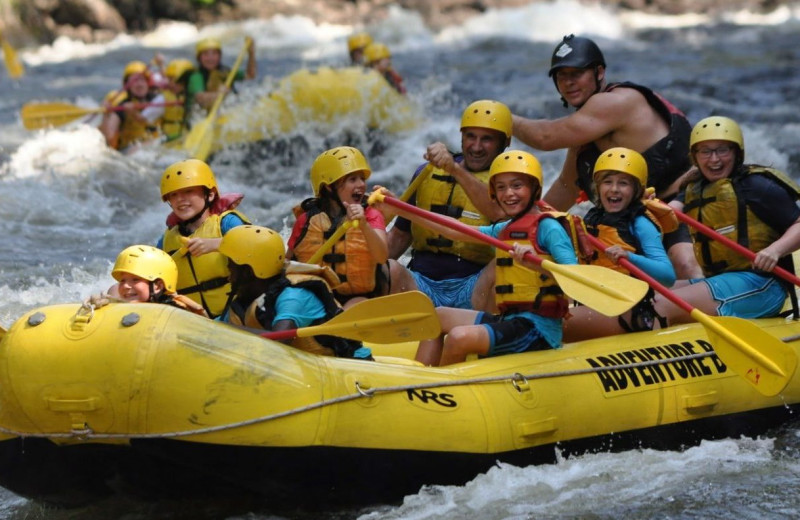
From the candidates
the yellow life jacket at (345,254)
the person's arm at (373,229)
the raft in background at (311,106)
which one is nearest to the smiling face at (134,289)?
the person's arm at (373,229)

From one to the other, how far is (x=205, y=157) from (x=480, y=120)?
20.9ft

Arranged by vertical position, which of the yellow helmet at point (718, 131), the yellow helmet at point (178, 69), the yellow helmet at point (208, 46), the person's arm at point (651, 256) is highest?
the yellow helmet at point (208, 46)

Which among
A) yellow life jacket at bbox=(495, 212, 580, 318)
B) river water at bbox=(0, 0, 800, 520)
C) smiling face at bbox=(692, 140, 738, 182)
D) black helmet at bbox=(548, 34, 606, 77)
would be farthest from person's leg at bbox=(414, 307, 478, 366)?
black helmet at bbox=(548, 34, 606, 77)

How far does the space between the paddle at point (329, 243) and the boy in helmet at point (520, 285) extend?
2.08ft

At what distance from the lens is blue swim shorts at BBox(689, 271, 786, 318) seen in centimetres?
569

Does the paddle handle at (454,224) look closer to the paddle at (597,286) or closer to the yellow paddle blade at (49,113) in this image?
the paddle at (597,286)

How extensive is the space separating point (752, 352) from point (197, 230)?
248cm

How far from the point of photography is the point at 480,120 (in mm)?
5832

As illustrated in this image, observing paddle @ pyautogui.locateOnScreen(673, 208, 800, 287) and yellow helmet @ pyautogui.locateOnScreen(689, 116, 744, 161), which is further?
yellow helmet @ pyautogui.locateOnScreen(689, 116, 744, 161)

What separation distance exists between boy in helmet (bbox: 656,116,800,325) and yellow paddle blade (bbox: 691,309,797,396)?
0.62 m

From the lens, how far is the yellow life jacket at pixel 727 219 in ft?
18.8

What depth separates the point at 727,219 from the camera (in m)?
5.77

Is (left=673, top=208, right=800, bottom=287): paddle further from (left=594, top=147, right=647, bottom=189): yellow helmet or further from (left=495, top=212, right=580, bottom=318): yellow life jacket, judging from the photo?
(left=495, top=212, right=580, bottom=318): yellow life jacket

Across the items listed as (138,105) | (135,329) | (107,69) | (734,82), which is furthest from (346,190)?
(107,69)
